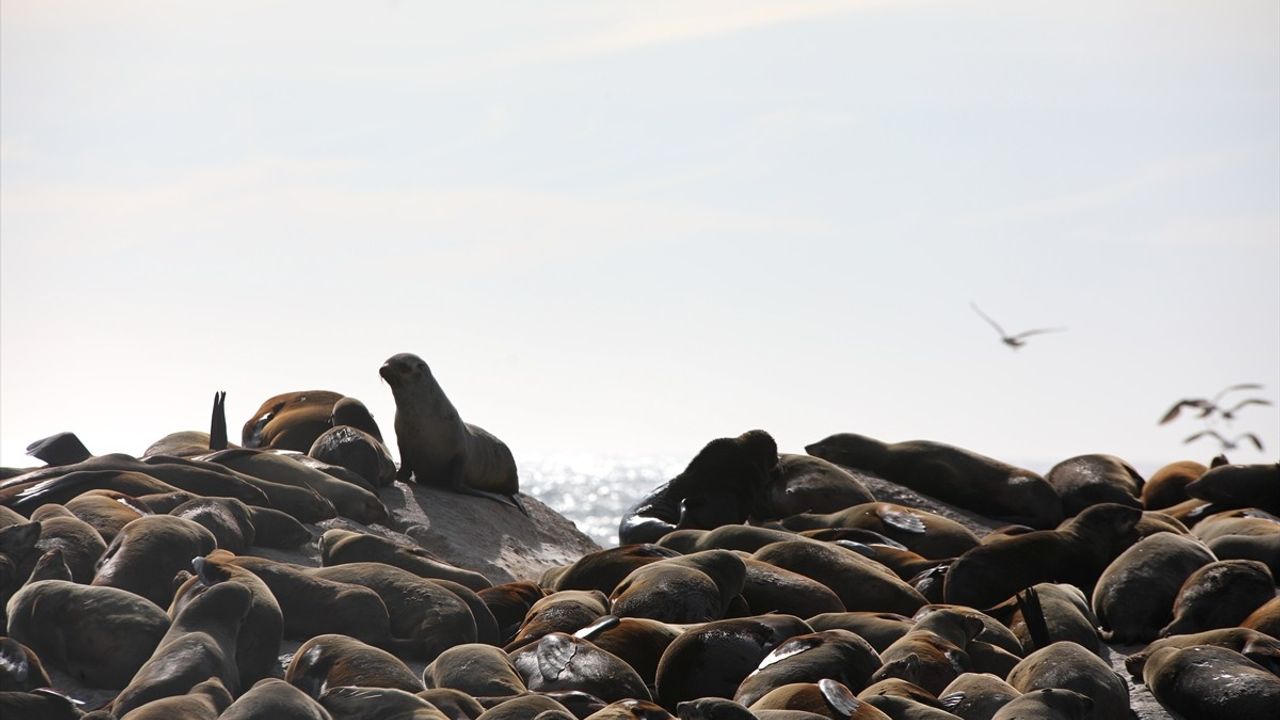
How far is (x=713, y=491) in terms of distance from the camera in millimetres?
12852

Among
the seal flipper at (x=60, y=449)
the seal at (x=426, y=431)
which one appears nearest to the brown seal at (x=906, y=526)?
the seal at (x=426, y=431)

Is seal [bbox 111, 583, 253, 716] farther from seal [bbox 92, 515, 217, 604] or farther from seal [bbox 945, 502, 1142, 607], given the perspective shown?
seal [bbox 945, 502, 1142, 607]

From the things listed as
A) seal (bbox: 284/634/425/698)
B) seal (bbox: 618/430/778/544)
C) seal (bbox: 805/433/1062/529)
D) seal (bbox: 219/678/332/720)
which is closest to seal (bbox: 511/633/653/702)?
seal (bbox: 284/634/425/698)

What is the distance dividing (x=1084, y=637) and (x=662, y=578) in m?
2.49

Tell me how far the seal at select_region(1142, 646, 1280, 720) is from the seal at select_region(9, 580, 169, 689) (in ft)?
16.5

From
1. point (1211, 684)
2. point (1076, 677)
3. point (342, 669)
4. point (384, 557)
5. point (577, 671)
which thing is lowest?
point (1211, 684)

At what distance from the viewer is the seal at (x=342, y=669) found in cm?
596

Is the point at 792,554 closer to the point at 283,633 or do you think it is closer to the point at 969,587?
the point at 969,587

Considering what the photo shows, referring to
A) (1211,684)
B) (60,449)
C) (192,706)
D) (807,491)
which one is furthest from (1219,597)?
(60,449)

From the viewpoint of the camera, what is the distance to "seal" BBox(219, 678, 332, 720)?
5129mm

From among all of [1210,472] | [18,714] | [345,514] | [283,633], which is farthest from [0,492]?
[1210,472]

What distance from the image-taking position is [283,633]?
6906mm

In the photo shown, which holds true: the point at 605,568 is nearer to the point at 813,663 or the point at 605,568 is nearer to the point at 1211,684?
the point at 813,663

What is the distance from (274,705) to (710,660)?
2.35 m
